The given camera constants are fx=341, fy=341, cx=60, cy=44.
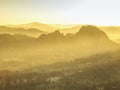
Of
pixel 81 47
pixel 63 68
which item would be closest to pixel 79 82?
pixel 63 68

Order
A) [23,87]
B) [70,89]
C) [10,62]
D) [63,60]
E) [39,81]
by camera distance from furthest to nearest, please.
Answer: [63,60] < [10,62] < [39,81] < [23,87] < [70,89]

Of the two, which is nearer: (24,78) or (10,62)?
(24,78)

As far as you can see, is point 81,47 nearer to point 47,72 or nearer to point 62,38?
point 62,38

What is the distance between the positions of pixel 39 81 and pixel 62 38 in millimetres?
38929

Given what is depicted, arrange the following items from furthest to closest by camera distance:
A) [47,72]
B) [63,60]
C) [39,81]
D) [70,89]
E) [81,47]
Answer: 1. [81,47]
2. [63,60]
3. [47,72]
4. [39,81]
5. [70,89]

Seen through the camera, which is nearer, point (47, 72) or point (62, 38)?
point (47, 72)

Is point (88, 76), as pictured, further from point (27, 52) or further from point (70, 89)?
point (27, 52)

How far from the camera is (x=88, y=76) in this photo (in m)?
59.8

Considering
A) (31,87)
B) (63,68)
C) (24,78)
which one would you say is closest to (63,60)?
(63,68)

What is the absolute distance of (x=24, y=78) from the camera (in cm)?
5866

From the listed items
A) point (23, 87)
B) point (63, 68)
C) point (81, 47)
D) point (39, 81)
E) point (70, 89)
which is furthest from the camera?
point (81, 47)

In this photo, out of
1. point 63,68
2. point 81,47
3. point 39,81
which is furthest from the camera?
point 81,47

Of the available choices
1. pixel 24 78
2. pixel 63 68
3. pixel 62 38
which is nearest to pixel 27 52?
pixel 62 38

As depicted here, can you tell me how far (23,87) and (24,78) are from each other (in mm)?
6563
